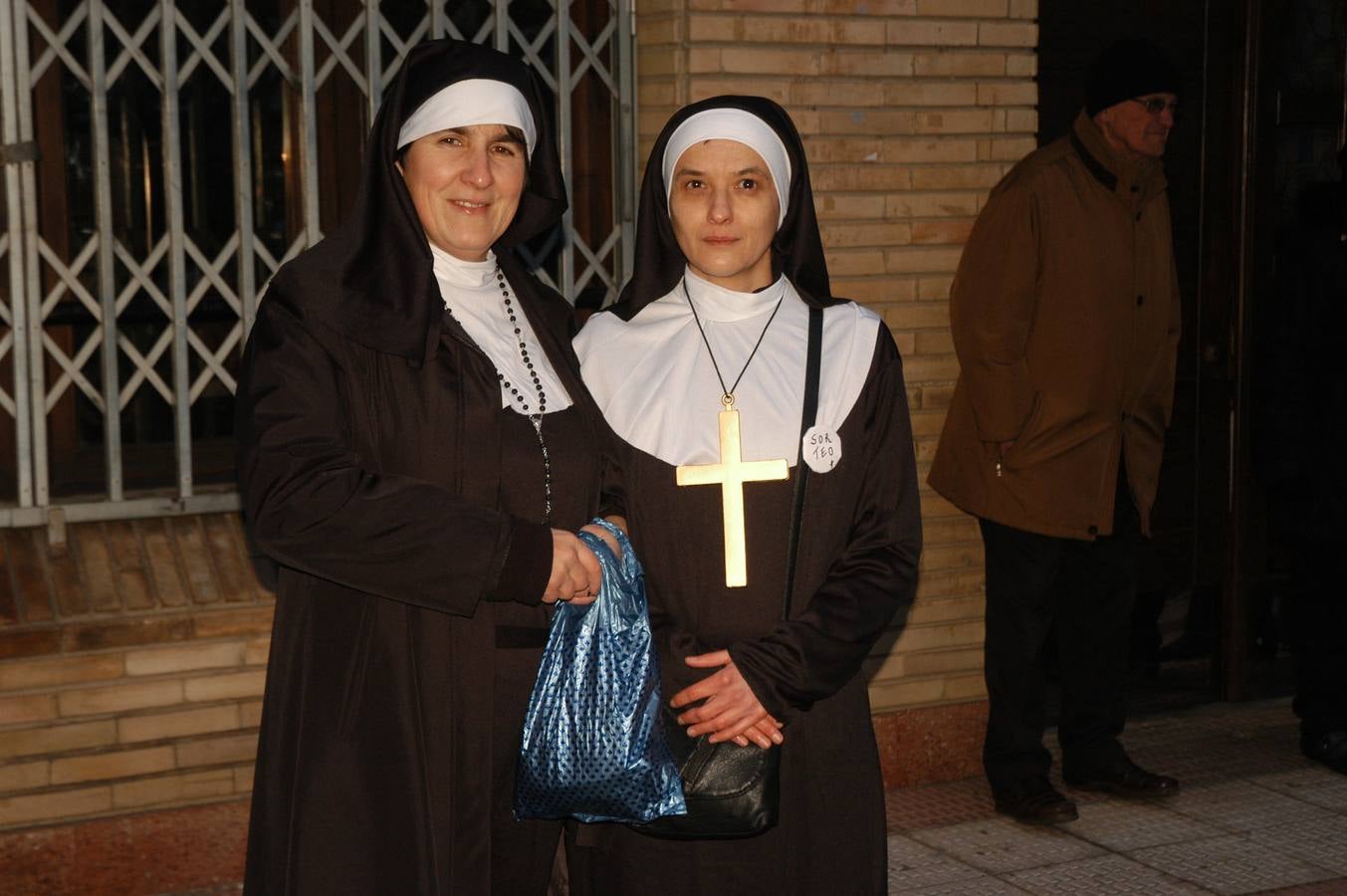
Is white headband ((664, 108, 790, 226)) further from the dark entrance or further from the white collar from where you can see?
the dark entrance

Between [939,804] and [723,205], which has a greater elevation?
[723,205]

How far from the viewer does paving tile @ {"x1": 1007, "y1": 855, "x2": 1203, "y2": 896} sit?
5.00 meters

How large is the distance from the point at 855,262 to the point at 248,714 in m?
2.29

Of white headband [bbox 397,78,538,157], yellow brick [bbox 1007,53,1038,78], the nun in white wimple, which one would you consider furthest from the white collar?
yellow brick [bbox 1007,53,1038,78]

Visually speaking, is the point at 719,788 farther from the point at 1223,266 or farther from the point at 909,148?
the point at 1223,266

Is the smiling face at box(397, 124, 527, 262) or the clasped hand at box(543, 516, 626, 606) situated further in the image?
the smiling face at box(397, 124, 527, 262)

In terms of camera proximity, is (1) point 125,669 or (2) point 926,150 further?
(2) point 926,150

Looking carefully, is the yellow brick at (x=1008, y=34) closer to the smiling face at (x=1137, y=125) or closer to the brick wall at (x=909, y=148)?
the brick wall at (x=909, y=148)

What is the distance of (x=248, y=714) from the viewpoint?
4.98 metres

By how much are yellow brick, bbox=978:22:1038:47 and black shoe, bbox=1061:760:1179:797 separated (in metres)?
2.36

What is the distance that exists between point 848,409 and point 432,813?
41.3 inches

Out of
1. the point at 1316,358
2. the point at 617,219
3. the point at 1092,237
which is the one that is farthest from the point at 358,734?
the point at 1316,358

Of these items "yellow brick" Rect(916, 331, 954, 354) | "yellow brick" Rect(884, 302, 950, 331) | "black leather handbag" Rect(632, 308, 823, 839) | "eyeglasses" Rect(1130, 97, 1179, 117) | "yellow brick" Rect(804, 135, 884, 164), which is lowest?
"black leather handbag" Rect(632, 308, 823, 839)

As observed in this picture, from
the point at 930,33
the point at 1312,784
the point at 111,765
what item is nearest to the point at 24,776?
the point at 111,765
